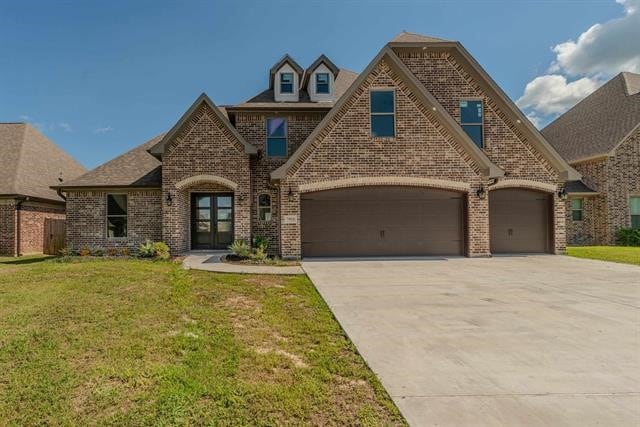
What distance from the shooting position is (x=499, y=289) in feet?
24.8

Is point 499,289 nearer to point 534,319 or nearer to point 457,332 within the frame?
point 534,319

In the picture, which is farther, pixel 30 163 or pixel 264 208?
pixel 30 163

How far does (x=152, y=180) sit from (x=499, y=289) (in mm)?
13411

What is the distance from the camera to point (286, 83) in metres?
16.4

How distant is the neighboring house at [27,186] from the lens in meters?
15.2

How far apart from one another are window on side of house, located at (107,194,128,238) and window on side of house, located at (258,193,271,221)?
5.71m

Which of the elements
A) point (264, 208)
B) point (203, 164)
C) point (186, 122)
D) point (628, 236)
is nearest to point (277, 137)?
point (264, 208)

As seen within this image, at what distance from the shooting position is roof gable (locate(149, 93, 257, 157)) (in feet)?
42.6

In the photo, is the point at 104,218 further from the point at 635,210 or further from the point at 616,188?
the point at 635,210

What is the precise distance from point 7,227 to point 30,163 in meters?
4.36

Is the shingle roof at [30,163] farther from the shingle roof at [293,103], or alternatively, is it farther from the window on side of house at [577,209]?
the window on side of house at [577,209]

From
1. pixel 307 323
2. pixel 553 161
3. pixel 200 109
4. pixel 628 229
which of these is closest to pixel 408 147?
pixel 553 161

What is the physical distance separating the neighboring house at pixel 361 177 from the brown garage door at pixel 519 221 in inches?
1.7

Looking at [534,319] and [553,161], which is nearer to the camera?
[534,319]
